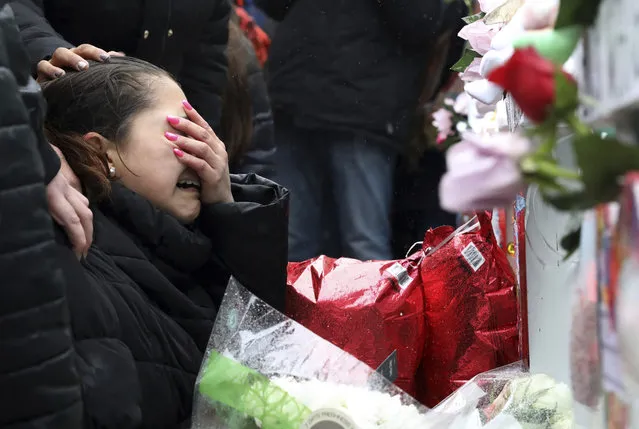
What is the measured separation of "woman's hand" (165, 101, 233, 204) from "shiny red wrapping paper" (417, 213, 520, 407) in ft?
1.25

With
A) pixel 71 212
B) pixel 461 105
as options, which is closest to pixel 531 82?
pixel 71 212

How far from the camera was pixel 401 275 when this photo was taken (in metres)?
1.79

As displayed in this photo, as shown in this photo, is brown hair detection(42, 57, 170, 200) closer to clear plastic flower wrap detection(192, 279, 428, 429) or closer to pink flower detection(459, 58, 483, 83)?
clear plastic flower wrap detection(192, 279, 428, 429)

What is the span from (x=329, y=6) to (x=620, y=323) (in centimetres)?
236

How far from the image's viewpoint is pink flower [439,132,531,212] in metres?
0.69

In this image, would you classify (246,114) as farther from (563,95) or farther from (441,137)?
(563,95)

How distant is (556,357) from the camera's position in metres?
1.36

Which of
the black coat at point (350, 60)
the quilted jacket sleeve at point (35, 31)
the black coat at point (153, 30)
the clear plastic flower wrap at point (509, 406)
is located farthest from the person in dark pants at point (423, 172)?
the clear plastic flower wrap at point (509, 406)

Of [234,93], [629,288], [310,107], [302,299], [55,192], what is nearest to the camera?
[629,288]

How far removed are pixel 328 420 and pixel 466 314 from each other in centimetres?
59

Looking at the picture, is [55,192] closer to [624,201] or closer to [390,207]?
[624,201]

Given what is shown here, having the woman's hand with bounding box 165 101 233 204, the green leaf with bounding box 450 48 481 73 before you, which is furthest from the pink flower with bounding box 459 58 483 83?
the woman's hand with bounding box 165 101 233 204

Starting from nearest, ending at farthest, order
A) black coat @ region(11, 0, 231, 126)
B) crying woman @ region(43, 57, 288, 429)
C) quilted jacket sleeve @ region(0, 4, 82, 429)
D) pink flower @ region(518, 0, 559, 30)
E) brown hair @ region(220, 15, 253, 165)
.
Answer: pink flower @ region(518, 0, 559, 30) < quilted jacket sleeve @ region(0, 4, 82, 429) < crying woman @ region(43, 57, 288, 429) < black coat @ region(11, 0, 231, 126) < brown hair @ region(220, 15, 253, 165)

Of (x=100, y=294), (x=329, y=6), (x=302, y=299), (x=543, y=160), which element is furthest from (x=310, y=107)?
(x=543, y=160)
